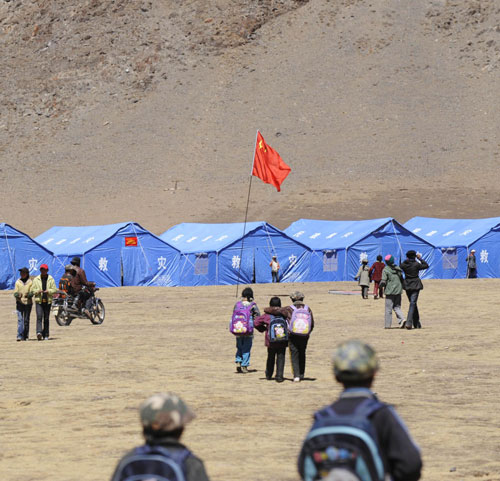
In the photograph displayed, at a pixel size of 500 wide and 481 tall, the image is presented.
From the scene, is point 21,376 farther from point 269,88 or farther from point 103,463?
point 269,88

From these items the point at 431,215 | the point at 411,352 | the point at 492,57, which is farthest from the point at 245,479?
the point at 492,57

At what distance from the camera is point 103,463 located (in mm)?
8977

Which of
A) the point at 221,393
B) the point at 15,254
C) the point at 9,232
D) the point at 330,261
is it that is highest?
the point at 9,232

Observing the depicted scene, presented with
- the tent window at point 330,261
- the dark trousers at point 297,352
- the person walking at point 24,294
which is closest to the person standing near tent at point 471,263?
the tent window at point 330,261

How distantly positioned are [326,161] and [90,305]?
56.7m

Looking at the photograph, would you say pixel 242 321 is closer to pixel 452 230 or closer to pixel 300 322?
pixel 300 322

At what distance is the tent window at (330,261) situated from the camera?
1809 inches

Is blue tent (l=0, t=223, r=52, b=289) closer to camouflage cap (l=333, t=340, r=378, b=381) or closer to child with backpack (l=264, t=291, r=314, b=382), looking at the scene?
child with backpack (l=264, t=291, r=314, b=382)

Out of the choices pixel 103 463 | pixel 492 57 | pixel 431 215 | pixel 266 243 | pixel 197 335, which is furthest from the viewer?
pixel 492 57

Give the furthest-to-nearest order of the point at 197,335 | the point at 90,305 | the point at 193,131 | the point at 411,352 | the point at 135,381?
the point at 193,131, the point at 90,305, the point at 197,335, the point at 411,352, the point at 135,381

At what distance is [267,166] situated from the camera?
124 ft

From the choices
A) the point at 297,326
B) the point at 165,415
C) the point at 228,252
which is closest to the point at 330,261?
the point at 228,252

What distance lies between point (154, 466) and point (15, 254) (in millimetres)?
39759

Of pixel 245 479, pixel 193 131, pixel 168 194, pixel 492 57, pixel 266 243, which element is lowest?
pixel 245 479
